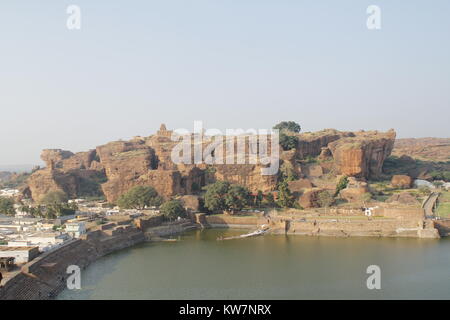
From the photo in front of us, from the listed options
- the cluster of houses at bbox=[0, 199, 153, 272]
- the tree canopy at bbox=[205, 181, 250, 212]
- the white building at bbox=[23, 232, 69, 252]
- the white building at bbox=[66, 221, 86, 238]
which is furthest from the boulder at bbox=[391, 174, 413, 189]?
the white building at bbox=[23, 232, 69, 252]

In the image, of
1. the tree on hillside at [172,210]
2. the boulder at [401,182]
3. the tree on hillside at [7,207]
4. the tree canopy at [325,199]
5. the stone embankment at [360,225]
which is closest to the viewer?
the stone embankment at [360,225]

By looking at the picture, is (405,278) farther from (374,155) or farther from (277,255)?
(374,155)

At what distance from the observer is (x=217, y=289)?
2188cm

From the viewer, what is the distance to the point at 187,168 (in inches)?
1871

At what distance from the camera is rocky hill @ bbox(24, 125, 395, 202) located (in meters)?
46.0

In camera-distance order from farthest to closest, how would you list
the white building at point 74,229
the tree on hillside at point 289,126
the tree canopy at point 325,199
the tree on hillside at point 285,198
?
1. the tree on hillside at point 289,126
2. the tree on hillside at point 285,198
3. the tree canopy at point 325,199
4. the white building at point 74,229

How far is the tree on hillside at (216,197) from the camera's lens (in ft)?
133

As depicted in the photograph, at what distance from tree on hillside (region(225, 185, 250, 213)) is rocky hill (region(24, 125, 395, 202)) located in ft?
14.5

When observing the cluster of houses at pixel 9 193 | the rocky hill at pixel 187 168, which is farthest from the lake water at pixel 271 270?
the cluster of houses at pixel 9 193

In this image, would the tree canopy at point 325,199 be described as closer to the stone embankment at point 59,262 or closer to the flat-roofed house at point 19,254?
the stone embankment at point 59,262

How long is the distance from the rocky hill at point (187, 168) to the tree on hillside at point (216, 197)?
4.84 m

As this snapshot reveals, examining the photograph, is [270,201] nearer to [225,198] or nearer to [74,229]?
[225,198]

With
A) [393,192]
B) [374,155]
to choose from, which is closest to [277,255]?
[393,192]
